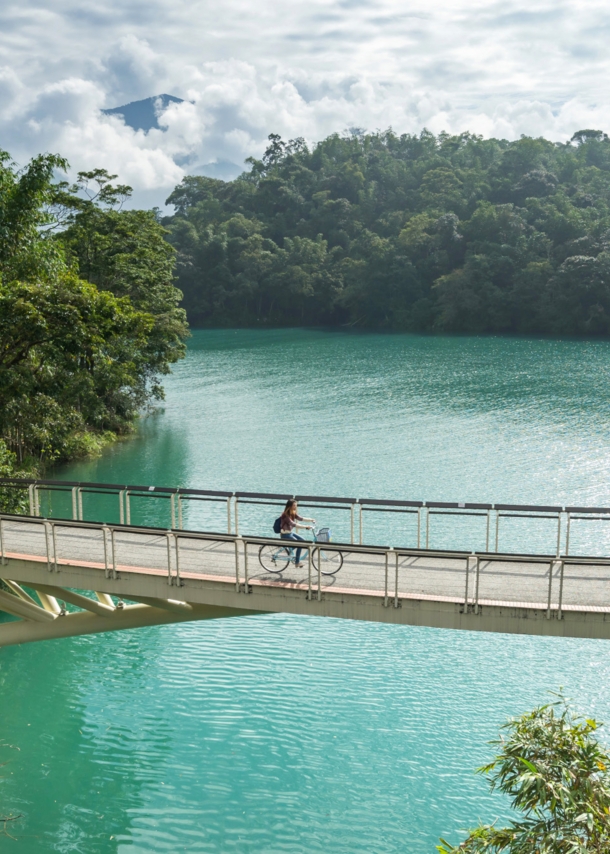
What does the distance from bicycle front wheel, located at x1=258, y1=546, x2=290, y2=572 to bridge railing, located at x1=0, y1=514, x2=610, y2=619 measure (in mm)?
80

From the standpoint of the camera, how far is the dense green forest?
75500 millimetres

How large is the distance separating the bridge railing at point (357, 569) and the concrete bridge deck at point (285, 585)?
2 centimetres

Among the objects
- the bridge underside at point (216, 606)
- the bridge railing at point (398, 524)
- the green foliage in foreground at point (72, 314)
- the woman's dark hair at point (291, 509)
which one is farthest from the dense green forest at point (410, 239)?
the bridge underside at point (216, 606)

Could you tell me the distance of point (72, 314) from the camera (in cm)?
1709

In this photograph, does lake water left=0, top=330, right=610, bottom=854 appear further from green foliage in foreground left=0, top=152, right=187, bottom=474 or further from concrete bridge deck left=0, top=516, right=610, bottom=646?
green foliage in foreground left=0, top=152, right=187, bottom=474

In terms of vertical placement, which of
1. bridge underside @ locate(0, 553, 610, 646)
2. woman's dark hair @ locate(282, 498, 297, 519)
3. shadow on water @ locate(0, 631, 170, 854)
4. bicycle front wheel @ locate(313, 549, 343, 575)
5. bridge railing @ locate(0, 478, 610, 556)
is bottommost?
shadow on water @ locate(0, 631, 170, 854)

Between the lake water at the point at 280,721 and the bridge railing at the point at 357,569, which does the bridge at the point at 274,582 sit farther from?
the lake water at the point at 280,721

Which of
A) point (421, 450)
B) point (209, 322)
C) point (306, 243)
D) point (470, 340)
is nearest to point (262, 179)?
point (306, 243)

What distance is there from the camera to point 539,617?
9656 millimetres

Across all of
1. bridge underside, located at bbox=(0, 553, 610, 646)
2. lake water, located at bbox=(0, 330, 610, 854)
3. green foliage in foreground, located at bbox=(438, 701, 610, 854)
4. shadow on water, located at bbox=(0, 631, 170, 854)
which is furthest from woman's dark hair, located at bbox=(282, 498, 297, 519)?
green foliage in foreground, located at bbox=(438, 701, 610, 854)

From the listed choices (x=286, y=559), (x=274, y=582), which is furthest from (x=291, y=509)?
(x=274, y=582)

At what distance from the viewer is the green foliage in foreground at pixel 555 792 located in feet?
20.4

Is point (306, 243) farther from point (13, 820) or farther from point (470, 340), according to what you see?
point (13, 820)

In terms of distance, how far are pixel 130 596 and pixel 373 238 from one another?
82970mm
